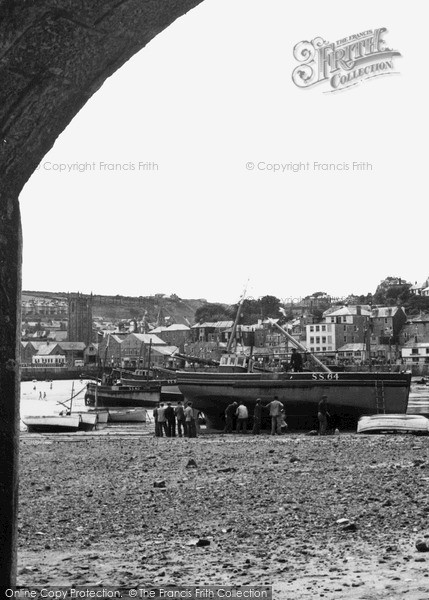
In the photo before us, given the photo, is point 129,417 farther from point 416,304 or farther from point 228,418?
point 416,304

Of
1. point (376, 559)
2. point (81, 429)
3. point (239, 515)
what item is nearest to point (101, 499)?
point (239, 515)

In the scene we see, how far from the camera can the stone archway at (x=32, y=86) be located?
13.7 feet

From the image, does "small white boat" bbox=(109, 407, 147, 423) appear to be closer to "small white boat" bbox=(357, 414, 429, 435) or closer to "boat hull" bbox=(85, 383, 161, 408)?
"small white boat" bbox=(357, 414, 429, 435)

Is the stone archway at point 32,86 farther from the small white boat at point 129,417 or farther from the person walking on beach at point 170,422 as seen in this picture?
the small white boat at point 129,417

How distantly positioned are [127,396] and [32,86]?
58.9 meters

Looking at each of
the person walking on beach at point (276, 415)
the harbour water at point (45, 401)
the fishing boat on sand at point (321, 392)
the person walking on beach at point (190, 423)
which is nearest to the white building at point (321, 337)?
the harbour water at point (45, 401)

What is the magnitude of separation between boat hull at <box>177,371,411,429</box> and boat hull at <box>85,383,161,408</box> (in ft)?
99.4

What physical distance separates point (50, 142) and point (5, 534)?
2305 mm

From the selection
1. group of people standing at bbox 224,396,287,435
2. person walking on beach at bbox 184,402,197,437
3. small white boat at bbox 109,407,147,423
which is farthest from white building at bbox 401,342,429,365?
person walking on beach at bbox 184,402,197,437

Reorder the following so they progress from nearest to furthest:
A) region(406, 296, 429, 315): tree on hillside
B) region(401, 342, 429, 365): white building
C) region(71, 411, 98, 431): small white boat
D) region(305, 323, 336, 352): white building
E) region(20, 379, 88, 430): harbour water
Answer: region(71, 411, 98, 431): small white boat → region(20, 379, 88, 430): harbour water → region(401, 342, 429, 365): white building → region(305, 323, 336, 352): white building → region(406, 296, 429, 315): tree on hillside

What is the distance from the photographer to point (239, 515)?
9227 mm

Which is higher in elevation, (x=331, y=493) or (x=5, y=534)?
(x=5, y=534)

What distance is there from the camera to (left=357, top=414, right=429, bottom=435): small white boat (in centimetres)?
2312

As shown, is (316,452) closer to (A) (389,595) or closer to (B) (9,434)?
(A) (389,595)
